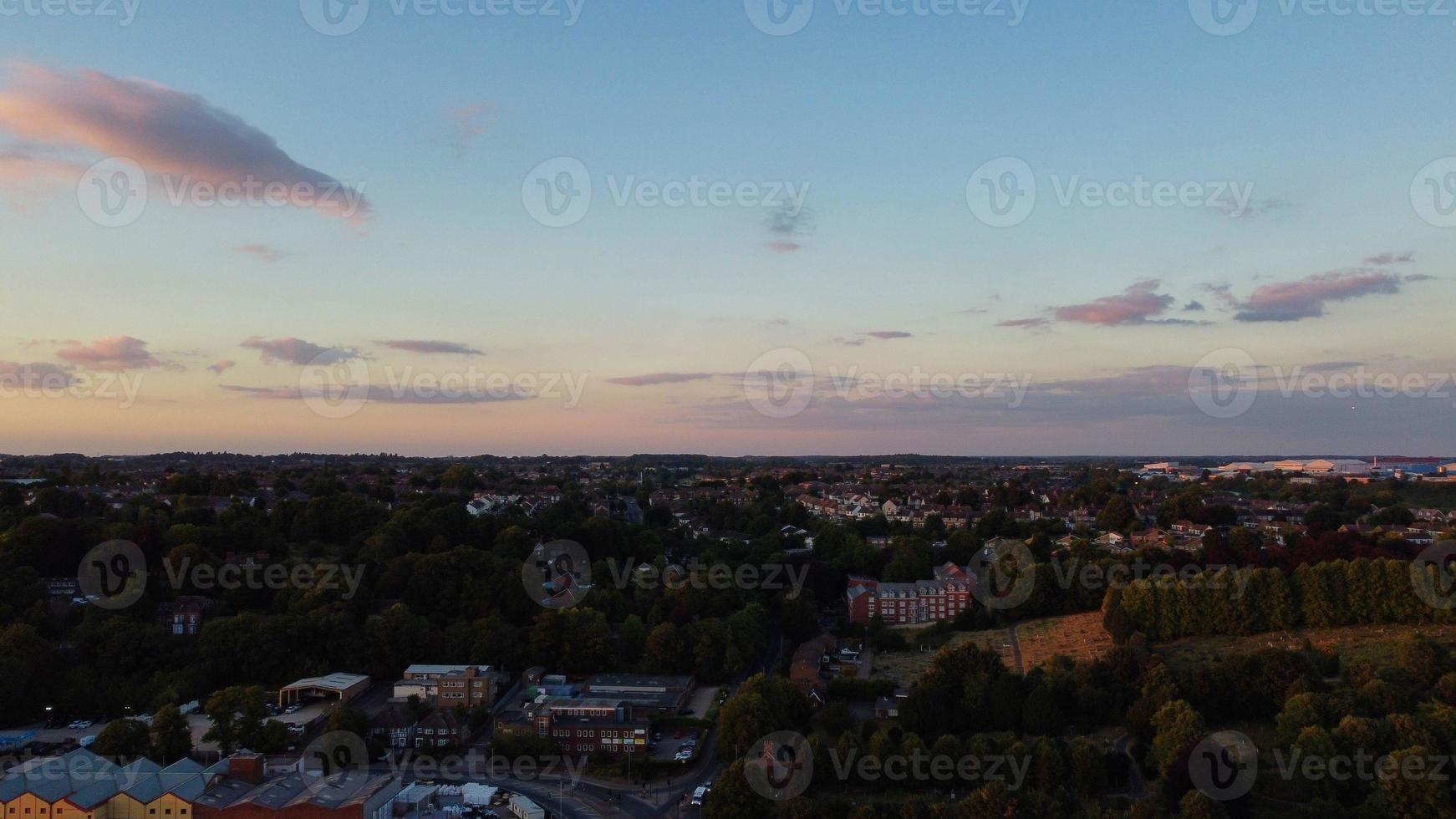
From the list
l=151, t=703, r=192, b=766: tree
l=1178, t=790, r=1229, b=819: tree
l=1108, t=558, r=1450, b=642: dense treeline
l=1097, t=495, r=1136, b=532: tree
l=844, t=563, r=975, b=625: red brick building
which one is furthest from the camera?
l=1097, t=495, r=1136, b=532: tree

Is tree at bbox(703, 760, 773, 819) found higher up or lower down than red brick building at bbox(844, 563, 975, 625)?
lower down

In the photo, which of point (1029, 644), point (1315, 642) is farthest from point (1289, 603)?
point (1029, 644)

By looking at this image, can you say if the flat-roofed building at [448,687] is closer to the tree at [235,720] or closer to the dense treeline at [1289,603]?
the tree at [235,720]

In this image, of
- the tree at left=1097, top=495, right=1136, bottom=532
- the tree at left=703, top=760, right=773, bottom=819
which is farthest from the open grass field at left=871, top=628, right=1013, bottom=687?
the tree at left=1097, top=495, right=1136, bottom=532

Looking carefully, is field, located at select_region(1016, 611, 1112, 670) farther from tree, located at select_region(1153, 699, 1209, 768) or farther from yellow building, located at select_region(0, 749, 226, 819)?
yellow building, located at select_region(0, 749, 226, 819)

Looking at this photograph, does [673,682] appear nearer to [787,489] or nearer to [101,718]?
[101,718]

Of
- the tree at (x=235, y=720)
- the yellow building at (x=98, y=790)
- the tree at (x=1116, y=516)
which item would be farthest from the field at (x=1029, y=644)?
the tree at (x=1116, y=516)
